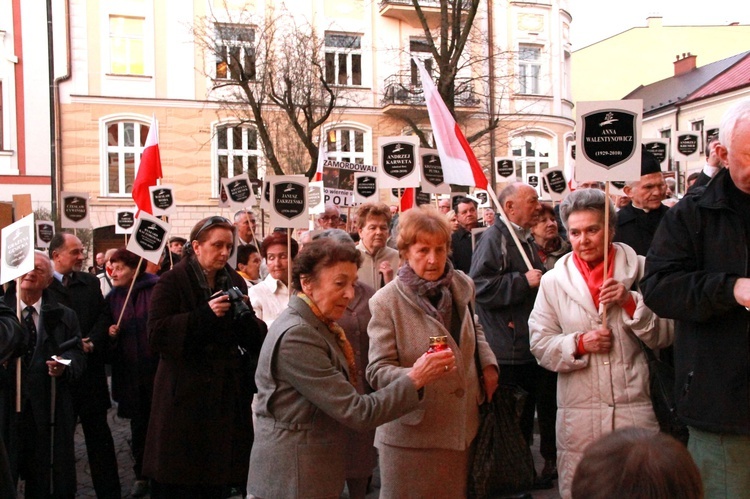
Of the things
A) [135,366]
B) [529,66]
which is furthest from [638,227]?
[529,66]

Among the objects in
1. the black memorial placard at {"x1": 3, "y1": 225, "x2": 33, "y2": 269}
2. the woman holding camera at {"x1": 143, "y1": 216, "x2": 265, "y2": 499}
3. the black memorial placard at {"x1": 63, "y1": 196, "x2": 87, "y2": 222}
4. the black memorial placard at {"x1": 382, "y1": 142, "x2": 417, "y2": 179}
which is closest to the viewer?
the woman holding camera at {"x1": 143, "y1": 216, "x2": 265, "y2": 499}

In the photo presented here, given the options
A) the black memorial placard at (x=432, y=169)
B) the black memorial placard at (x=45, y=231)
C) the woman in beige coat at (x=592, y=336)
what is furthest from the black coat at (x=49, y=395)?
the black memorial placard at (x=45, y=231)

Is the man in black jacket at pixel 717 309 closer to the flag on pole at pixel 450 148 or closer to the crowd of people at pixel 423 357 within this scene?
the crowd of people at pixel 423 357

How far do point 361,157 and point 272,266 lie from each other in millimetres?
23911

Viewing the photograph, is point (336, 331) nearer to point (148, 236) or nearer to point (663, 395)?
point (663, 395)

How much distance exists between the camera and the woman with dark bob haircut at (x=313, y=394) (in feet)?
10.4

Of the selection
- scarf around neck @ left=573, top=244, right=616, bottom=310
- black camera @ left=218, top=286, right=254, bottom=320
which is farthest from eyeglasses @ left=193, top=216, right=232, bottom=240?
scarf around neck @ left=573, top=244, right=616, bottom=310

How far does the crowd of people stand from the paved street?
7.5 inches

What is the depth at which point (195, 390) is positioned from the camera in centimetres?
450

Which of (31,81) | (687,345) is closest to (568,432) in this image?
(687,345)

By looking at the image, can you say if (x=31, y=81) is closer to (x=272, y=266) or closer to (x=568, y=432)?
(x=272, y=266)

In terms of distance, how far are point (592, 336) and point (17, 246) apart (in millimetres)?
3645

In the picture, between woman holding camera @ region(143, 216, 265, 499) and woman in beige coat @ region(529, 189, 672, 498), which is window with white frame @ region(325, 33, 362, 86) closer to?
woman holding camera @ region(143, 216, 265, 499)

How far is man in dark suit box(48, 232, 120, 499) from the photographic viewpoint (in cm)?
556
